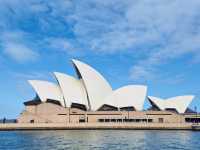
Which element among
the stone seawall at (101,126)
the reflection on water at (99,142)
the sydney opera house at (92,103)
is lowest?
the reflection on water at (99,142)

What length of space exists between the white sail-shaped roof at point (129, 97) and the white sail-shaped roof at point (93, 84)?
1416 millimetres

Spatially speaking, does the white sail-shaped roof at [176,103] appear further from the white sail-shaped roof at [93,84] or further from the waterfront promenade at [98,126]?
the white sail-shaped roof at [93,84]

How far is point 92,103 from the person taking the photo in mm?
80500

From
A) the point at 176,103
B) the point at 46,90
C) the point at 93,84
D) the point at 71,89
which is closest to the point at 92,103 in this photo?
the point at 93,84

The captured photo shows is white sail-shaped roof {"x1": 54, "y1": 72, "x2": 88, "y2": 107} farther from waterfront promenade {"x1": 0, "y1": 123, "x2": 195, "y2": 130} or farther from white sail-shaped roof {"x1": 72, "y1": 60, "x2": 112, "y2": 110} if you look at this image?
waterfront promenade {"x1": 0, "y1": 123, "x2": 195, "y2": 130}

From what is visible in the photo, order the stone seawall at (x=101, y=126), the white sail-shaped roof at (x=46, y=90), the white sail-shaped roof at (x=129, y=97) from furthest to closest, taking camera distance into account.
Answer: the white sail-shaped roof at (x=129, y=97), the white sail-shaped roof at (x=46, y=90), the stone seawall at (x=101, y=126)

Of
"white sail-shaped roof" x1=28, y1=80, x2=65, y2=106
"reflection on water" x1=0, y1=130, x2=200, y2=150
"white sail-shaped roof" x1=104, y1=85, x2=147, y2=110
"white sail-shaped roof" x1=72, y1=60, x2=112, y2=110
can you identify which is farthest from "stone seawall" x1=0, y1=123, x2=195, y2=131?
"reflection on water" x1=0, y1=130, x2=200, y2=150

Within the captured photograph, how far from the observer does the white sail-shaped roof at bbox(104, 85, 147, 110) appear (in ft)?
267

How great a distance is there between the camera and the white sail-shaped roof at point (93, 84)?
77.5m

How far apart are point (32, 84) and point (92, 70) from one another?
11.9 m

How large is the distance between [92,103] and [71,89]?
5263 millimetres

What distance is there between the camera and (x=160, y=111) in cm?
8144

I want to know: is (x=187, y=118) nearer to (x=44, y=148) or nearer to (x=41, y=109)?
(x=41, y=109)

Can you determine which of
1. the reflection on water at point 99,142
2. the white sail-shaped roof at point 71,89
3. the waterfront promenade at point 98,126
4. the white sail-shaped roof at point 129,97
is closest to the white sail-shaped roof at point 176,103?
the white sail-shaped roof at point 129,97
